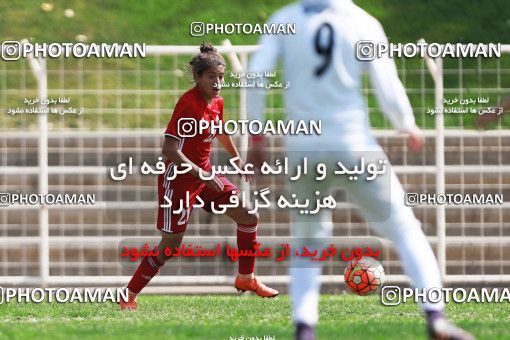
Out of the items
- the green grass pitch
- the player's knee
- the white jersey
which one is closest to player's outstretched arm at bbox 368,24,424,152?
the white jersey

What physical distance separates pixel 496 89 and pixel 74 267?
4261 mm

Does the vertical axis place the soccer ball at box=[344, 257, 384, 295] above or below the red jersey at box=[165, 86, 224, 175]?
below

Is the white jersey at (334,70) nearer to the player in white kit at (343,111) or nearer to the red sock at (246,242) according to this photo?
the player in white kit at (343,111)

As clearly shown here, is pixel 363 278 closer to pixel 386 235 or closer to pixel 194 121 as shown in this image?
pixel 194 121

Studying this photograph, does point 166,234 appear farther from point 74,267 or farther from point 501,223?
point 501,223

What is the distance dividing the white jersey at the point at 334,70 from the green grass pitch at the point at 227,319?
52.3 inches

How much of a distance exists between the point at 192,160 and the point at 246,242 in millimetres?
835

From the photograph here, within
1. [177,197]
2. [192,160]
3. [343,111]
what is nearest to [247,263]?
[177,197]

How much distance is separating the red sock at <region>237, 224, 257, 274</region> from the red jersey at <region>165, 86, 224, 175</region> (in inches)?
21.7

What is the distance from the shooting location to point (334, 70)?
680 cm

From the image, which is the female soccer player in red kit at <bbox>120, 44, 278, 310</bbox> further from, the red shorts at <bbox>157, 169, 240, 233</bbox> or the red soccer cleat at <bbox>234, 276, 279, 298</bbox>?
the red soccer cleat at <bbox>234, 276, 279, 298</bbox>

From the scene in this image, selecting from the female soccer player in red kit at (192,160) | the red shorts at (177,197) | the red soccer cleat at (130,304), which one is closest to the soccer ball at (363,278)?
the female soccer player in red kit at (192,160)

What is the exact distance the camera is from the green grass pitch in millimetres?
7777

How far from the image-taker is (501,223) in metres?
13.8
